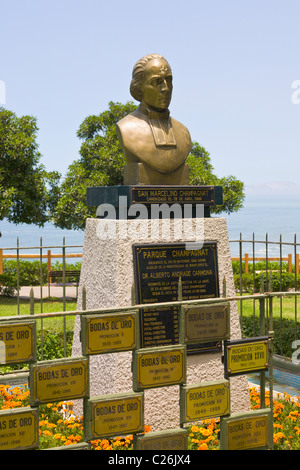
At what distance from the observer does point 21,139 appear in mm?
16047

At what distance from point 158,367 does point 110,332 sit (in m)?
0.36

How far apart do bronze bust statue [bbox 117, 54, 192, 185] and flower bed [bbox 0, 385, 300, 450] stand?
241 cm

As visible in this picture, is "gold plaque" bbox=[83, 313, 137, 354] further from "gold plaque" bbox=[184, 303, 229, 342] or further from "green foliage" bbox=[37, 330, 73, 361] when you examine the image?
"green foliage" bbox=[37, 330, 73, 361]

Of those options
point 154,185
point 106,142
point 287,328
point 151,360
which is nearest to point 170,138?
point 154,185

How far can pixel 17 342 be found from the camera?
324 cm

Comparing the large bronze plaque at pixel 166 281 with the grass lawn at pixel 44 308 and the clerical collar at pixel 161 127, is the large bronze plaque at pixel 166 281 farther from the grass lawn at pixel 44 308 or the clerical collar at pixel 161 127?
the grass lawn at pixel 44 308

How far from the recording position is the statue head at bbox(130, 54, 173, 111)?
20.0 ft

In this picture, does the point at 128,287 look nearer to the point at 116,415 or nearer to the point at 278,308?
the point at 116,415

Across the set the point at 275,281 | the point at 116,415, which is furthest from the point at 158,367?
the point at 275,281

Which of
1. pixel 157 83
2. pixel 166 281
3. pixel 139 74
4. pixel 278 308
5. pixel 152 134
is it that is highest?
pixel 139 74

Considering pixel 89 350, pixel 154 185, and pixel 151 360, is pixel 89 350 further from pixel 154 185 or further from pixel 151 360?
pixel 154 185

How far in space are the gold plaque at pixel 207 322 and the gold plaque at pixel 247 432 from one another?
1.78 feet

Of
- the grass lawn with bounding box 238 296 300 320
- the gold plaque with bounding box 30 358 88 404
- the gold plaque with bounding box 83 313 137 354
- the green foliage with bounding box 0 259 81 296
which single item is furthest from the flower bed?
the green foliage with bounding box 0 259 81 296

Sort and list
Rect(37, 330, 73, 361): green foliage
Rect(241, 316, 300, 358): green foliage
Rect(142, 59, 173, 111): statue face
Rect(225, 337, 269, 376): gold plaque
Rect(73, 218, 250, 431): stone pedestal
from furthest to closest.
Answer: Rect(241, 316, 300, 358): green foliage, Rect(37, 330, 73, 361): green foliage, Rect(142, 59, 173, 111): statue face, Rect(73, 218, 250, 431): stone pedestal, Rect(225, 337, 269, 376): gold plaque
